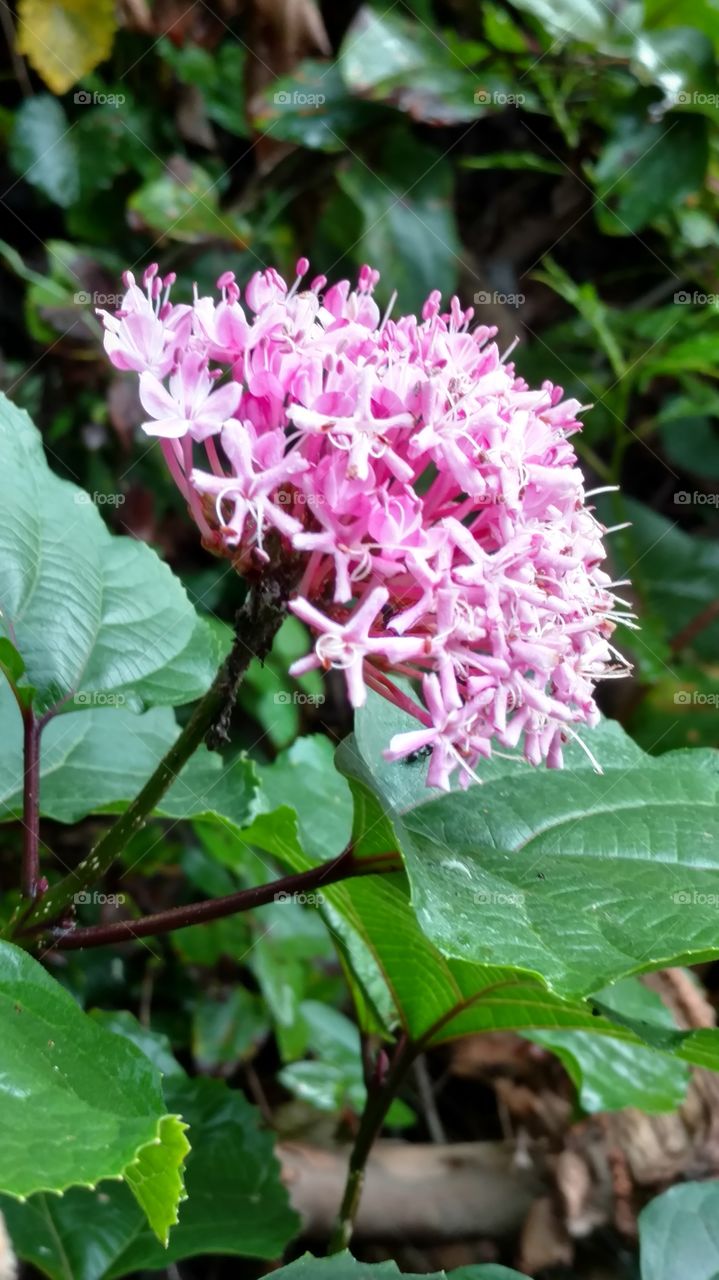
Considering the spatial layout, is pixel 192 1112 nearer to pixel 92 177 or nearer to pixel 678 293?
pixel 92 177

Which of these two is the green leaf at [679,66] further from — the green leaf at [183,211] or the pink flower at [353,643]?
the pink flower at [353,643]

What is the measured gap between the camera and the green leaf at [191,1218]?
97 cm

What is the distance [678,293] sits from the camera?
2.49m

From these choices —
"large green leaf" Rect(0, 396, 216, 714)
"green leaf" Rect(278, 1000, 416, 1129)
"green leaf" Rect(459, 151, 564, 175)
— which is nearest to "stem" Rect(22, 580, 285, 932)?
"large green leaf" Rect(0, 396, 216, 714)

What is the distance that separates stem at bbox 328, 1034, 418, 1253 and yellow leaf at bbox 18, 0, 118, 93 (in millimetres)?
1795

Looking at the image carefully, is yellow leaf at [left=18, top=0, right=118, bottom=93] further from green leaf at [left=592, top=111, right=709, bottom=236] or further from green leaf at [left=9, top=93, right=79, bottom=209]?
green leaf at [left=592, top=111, right=709, bottom=236]

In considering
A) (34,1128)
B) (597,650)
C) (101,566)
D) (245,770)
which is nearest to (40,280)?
(101,566)

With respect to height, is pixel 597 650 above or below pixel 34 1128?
above

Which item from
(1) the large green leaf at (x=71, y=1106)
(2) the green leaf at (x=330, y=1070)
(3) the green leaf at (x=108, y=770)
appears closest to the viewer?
(1) the large green leaf at (x=71, y=1106)

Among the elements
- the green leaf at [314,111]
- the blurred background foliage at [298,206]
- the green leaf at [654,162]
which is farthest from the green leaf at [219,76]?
the green leaf at [654,162]

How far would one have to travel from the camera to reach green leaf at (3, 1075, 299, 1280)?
0.97m

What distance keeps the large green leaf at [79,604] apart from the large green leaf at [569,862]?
0.20 m

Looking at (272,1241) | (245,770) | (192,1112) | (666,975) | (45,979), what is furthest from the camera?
(666,975)

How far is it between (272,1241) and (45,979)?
21.1 inches
